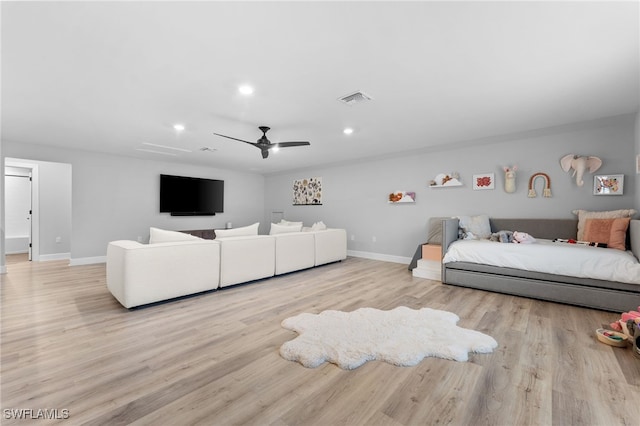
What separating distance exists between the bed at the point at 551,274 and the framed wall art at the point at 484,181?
0.64 m

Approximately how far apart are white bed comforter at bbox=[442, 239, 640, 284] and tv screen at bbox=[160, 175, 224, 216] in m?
6.04

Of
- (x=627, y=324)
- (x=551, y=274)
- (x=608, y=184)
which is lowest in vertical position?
(x=627, y=324)

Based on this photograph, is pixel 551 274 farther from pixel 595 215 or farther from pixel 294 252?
pixel 294 252

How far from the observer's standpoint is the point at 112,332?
236 centimetres

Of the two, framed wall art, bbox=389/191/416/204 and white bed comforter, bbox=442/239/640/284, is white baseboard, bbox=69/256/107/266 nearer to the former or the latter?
framed wall art, bbox=389/191/416/204

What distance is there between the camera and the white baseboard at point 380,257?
563 cm

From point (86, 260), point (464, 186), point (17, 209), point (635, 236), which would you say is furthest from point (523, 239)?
point (17, 209)

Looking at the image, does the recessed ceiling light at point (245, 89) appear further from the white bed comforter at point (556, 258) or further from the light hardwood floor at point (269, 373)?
the white bed comforter at point (556, 258)

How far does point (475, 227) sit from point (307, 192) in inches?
168

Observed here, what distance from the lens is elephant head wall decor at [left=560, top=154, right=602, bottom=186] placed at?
3760 millimetres

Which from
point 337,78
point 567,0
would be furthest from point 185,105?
point 567,0

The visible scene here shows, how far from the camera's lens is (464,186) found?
494 centimetres

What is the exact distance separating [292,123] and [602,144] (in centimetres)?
436

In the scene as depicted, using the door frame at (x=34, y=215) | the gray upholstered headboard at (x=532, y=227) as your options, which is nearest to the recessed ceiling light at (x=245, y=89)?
the gray upholstered headboard at (x=532, y=227)
